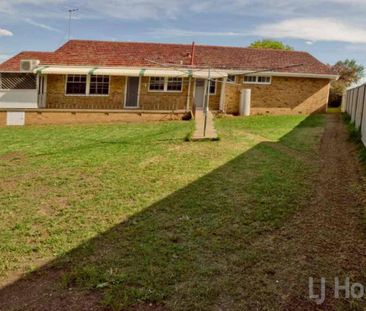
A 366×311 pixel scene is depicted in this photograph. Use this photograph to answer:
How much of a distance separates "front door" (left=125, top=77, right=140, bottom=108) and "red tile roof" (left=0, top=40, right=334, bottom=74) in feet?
3.91

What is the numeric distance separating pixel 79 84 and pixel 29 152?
12.6 metres

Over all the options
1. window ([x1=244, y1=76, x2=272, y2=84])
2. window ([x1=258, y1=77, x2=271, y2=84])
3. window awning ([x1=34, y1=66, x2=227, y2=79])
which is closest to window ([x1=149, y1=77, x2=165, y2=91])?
window awning ([x1=34, y1=66, x2=227, y2=79])

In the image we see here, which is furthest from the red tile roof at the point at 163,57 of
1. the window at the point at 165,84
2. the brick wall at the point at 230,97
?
the window at the point at 165,84

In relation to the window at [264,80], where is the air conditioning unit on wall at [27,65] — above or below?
below

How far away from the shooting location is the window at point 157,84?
2628 centimetres

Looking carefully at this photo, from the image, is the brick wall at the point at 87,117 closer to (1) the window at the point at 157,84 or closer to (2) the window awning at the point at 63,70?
(2) the window awning at the point at 63,70

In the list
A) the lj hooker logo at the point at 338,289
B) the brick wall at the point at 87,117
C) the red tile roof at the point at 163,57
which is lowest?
the lj hooker logo at the point at 338,289

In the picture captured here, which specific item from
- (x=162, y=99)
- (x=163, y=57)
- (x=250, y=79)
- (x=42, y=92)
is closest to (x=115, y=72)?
(x=162, y=99)

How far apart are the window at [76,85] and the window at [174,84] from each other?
5.65 m

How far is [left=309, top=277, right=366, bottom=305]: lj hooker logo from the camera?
4.55 meters

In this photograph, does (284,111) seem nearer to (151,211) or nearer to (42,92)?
(42,92)

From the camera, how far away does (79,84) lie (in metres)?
25.7

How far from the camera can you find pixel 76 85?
25.7 m

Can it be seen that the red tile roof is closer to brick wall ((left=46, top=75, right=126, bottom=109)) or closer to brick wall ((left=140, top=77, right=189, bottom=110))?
brick wall ((left=46, top=75, right=126, bottom=109))
